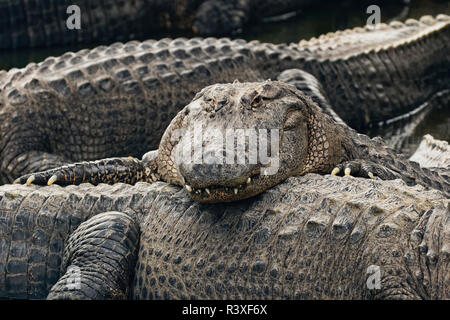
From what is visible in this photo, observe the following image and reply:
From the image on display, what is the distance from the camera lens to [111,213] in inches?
142

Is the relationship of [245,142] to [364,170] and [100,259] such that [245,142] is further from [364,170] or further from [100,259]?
[364,170]

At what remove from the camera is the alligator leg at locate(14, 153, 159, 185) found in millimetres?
4289

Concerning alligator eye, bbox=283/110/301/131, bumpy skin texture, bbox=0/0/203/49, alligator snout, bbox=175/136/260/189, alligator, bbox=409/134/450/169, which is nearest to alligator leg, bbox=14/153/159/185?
alligator eye, bbox=283/110/301/131

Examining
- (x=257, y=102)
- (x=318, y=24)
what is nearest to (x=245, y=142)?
(x=257, y=102)

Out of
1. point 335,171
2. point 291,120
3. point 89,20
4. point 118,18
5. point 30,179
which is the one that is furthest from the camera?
point 118,18

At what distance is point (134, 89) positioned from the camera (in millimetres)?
5520

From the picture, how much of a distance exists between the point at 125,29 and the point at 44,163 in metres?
3.13

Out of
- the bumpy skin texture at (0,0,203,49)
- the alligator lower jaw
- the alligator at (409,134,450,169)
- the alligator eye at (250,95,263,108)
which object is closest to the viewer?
the alligator lower jaw

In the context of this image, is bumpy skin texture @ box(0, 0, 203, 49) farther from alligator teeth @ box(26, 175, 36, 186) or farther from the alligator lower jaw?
the alligator lower jaw

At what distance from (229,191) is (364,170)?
1.10 metres

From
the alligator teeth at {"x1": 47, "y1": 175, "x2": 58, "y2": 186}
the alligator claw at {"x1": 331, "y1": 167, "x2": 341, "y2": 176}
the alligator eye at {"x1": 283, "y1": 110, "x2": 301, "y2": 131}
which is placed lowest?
the alligator teeth at {"x1": 47, "y1": 175, "x2": 58, "y2": 186}

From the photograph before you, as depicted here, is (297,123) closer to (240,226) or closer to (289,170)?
(289,170)

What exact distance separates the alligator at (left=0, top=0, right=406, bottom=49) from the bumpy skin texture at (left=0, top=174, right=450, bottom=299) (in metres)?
4.12

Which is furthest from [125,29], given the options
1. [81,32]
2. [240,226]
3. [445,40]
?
[240,226]
